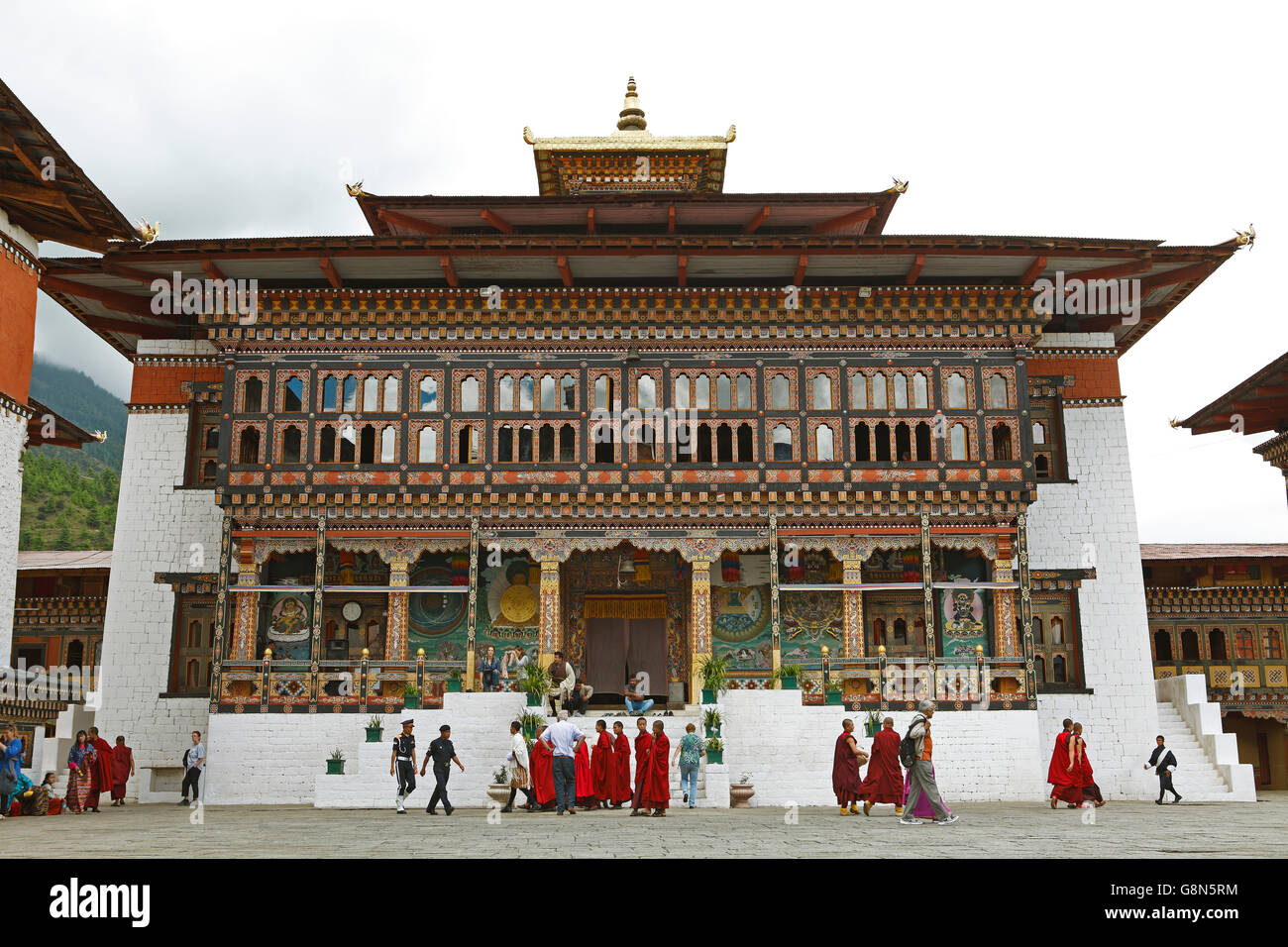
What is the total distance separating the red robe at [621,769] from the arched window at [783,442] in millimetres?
7926

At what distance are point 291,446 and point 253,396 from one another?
4.11 feet

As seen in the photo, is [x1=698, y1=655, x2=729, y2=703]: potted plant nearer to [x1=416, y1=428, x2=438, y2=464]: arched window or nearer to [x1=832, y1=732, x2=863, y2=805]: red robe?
[x1=832, y1=732, x2=863, y2=805]: red robe

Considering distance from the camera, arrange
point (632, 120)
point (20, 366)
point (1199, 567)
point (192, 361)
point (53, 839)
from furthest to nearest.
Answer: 1. point (632, 120)
2. point (1199, 567)
3. point (192, 361)
4. point (20, 366)
5. point (53, 839)

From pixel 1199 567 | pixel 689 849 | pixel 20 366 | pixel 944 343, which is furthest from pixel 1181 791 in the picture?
pixel 20 366

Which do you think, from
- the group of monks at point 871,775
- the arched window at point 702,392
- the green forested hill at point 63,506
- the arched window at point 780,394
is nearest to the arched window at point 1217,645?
the arched window at point 780,394

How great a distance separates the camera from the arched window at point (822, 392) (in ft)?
74.0

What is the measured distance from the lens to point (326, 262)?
22.1 m

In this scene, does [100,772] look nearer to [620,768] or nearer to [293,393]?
[293,393]

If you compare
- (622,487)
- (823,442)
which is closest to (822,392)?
Answer: (823,442)

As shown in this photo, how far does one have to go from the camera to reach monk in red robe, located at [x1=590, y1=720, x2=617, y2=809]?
53.0ft

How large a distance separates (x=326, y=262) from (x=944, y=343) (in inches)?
467

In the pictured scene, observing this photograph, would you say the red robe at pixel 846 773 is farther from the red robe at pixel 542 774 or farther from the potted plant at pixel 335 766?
the potted plant at pixel 335 766

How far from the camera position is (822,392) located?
891 inches

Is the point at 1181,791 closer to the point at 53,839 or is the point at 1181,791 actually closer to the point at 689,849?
the point at 689,849
